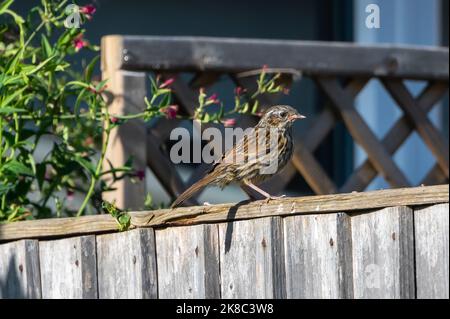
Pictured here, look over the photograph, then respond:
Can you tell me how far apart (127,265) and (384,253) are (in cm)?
105

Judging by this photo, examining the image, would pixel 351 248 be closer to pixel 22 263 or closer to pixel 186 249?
pixel 186 249

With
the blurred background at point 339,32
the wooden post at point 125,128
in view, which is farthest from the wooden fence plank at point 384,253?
the blurred background at point 339,32

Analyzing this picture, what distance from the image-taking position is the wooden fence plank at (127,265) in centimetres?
445

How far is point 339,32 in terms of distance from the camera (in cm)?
1009

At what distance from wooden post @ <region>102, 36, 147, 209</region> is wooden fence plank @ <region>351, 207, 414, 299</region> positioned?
9.06 ft

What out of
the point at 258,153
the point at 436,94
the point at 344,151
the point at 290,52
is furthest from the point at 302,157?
the point at 344,151

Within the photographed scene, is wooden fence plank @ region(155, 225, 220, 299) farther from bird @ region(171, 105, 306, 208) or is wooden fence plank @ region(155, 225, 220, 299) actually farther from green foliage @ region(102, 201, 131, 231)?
bird @ region(171, 105, 306, 208)

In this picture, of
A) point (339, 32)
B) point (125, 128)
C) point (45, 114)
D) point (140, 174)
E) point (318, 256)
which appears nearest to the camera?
point (318, 256)

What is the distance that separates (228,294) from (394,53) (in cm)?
391

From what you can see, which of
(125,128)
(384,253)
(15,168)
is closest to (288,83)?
(125,128)

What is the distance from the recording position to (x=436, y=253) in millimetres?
3895

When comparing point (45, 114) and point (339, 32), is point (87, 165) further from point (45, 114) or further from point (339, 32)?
point (339, 32)

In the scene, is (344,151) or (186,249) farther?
(344,151)

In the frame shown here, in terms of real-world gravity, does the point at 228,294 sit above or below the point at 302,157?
below
